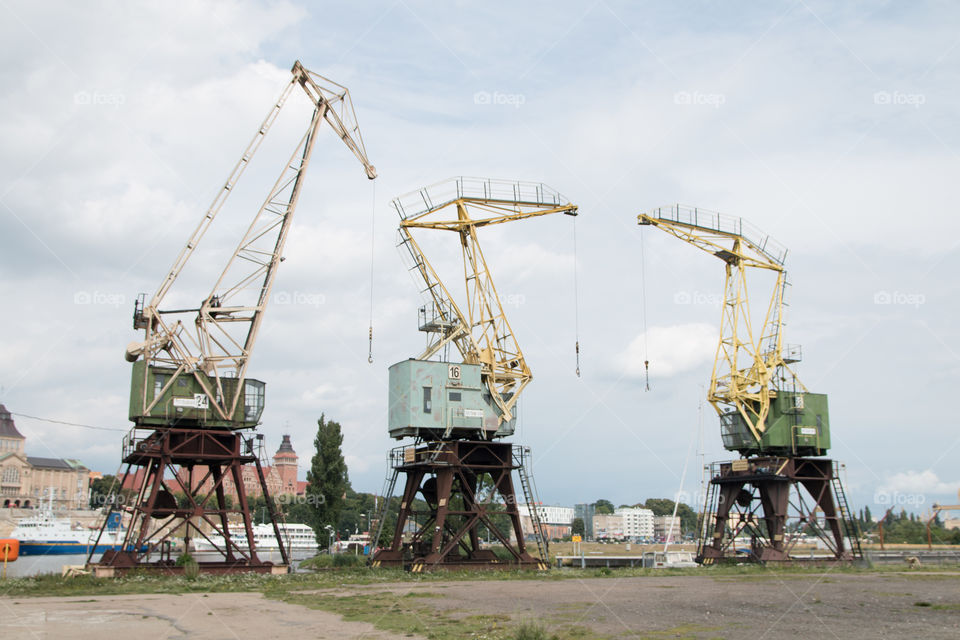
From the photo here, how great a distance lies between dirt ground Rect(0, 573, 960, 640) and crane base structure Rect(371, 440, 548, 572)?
27.7 ft

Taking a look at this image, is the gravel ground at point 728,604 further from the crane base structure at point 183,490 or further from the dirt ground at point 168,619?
the crane base structure at point 183,490

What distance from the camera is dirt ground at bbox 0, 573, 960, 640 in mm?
20062

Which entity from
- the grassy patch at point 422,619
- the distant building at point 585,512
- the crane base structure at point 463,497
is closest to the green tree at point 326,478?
the crane base structure at point 463,497

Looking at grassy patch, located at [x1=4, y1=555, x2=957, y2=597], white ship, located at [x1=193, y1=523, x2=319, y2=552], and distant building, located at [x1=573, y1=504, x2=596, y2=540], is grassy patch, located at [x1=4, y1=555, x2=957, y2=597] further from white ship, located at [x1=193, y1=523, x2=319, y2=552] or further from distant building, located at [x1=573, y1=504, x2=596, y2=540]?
white ship, located at [x1=193, y1=523, x2=319, y2=552]

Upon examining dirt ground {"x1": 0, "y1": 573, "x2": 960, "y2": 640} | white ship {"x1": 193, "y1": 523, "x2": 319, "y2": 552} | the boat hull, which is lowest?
white ship {"x1": 193, "y1": 523, "x2": 319, "y2": 552}

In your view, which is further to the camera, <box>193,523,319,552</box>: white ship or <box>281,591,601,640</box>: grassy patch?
<box>193,523,319,552</box>: white ship

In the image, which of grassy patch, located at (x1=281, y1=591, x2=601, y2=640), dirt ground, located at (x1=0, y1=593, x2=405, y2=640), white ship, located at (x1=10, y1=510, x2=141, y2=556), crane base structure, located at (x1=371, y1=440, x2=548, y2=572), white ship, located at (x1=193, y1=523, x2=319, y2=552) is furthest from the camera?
white ship, located at (x1=193, y1=523, x2=319, y2=552)

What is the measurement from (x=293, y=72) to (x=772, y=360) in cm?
3768

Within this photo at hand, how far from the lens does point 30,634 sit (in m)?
19.2

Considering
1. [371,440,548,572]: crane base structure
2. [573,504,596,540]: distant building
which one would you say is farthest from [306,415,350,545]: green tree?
[573,504,596,540]: distant building

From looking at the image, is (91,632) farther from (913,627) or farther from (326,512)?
(326,512)

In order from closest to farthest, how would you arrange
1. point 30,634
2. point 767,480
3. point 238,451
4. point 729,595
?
point 30,634 → point 729,595 → point 238,451 → point 767,480

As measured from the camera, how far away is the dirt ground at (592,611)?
2006 centimetres

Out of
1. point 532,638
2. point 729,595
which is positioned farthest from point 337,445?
point 532,638
